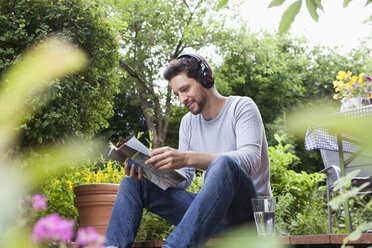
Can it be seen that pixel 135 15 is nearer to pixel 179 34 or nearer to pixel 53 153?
pixel 179 34

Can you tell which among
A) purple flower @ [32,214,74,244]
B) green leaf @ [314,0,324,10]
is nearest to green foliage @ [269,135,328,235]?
green leaf @ [314,0,324,10]

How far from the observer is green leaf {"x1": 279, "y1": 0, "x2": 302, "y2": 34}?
2.51 feet

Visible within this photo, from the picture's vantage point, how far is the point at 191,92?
80.5 inches

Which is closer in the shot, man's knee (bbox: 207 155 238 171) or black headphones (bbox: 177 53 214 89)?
man's knee (bbox: 207 155 238 171)

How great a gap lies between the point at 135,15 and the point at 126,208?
31.9 ft

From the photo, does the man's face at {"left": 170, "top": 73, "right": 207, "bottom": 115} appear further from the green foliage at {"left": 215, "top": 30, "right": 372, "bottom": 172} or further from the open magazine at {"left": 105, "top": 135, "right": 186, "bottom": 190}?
the green foliage at {"left": 215, "top": 30, "right": 372, "bottom": 172}

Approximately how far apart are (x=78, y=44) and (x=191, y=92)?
169 cm

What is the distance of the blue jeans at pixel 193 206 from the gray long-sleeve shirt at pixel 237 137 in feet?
0.39

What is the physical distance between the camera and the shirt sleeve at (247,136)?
1630 millimetres

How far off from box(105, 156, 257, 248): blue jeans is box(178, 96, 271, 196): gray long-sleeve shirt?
4.7 inches

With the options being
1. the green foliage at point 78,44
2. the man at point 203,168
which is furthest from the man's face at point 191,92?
the green foliage at point 78,44

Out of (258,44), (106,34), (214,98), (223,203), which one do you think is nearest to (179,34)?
(258,44)

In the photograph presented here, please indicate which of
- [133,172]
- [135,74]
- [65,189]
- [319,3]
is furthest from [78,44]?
[135,74]

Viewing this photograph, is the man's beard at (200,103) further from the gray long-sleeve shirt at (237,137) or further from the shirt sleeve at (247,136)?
the shirt sleeve at (247,136)
